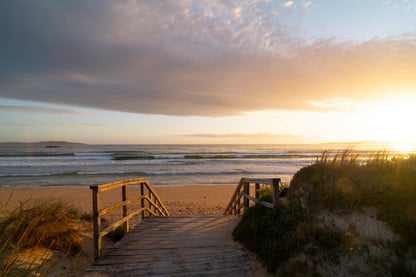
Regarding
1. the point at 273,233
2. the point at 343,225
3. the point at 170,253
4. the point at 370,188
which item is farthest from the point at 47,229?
the point at 370,188

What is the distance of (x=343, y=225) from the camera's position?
4.14m

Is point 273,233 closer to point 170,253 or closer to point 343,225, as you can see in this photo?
point 343,225

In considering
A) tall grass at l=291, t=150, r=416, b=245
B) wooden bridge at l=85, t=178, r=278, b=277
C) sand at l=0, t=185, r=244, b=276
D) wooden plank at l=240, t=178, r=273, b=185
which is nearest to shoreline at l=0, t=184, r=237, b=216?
sand at l=0, t=185, r=244, b=276

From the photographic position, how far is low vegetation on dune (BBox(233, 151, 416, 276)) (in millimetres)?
3488

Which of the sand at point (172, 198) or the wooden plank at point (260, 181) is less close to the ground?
the wooden plank at point (260, 181)

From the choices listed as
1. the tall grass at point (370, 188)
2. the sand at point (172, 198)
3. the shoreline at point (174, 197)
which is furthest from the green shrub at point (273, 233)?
the shoreline at point (174, 197)

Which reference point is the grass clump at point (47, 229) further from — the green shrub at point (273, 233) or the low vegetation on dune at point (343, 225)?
the low vegetation on dune at point (343, 225)

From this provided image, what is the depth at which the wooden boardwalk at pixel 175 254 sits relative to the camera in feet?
12.4

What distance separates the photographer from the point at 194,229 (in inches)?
Answer: 237

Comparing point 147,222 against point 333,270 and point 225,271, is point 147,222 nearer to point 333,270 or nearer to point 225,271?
point 225,271

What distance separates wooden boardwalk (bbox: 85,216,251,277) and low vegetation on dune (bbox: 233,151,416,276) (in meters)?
0.51

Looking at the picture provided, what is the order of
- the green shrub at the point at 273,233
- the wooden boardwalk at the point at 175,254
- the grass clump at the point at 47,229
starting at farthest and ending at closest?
the grass clump at the point at 47,229 < the green shrub at the point at 273,233 < the wooden boardwalk at the point at 175,254

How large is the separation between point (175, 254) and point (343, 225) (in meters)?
3.16

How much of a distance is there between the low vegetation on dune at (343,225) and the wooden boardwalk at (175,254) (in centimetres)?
51
